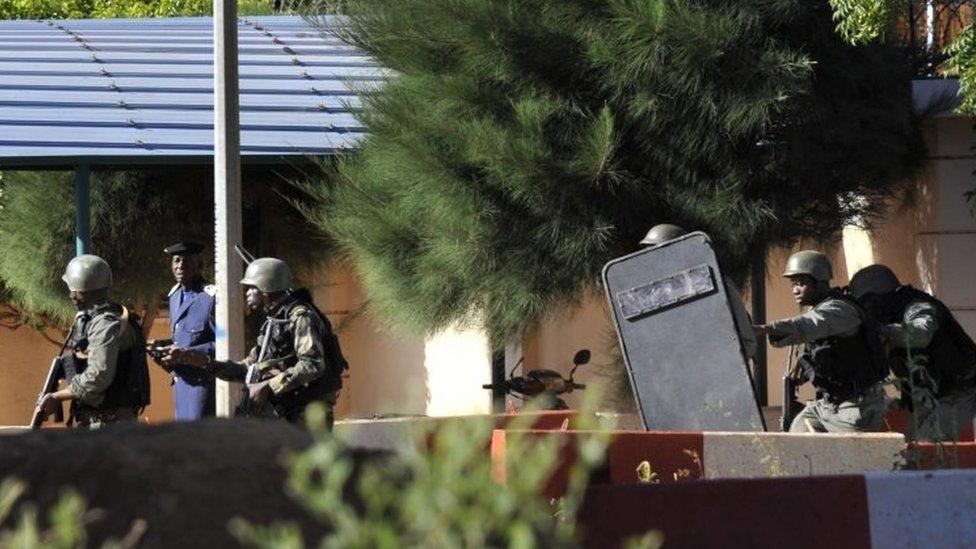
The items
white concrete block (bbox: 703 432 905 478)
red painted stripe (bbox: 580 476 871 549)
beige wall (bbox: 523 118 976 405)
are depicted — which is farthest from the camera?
beige wall (bbox: 523 118 976 405)

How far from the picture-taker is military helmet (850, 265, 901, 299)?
847 centimetres

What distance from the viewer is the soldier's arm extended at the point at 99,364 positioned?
8.41m

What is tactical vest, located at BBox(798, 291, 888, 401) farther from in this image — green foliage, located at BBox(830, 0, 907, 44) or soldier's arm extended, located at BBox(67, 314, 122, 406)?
soldier's arm extended, located at BBox(67, 314, 122, 406)

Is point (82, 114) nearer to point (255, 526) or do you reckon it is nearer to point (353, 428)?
point (353, 428)

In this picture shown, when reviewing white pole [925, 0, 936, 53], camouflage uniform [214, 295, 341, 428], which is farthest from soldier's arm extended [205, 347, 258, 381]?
white pole [925, 0, 936, 53]

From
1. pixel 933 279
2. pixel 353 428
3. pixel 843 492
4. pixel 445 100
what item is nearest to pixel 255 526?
pixel 843 492

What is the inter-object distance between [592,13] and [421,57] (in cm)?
112

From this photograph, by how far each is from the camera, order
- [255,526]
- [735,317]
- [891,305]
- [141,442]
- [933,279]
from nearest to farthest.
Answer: [255,526] < [141,442] < [735,317] < [891,305] < [933,279]

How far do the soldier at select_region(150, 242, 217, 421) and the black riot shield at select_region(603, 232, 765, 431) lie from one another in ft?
9.77

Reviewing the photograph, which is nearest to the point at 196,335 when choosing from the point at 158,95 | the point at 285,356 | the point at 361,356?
the point at 285,356

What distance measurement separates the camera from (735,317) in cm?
771

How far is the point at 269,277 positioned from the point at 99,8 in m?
16.9

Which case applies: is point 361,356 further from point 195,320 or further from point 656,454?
point 656,454

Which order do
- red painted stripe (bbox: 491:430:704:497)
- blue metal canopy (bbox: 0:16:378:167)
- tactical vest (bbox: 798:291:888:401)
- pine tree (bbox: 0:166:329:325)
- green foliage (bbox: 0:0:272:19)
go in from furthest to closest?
green foliage (bbox: 0:0:272:19), pine tree (bbox: 0:166:329:325), blue metal canopy (bbox: 0:16:378:167), tactical vest (bbox: 798:291:888:401), red painted stripe (bbox: 491:430:704:497)
